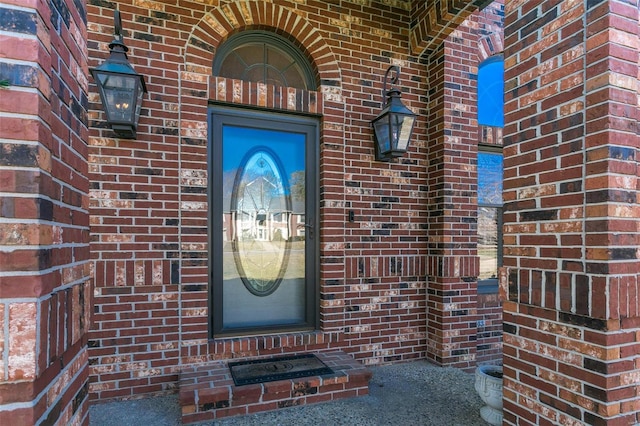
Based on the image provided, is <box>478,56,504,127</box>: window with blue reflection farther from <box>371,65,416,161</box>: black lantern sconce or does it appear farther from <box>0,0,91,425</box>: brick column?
<box>0,0,91,425</box>: brick column

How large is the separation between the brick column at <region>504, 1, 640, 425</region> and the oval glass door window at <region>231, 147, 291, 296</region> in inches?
77.6

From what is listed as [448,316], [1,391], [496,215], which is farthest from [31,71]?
[496,215]

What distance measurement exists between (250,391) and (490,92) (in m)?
4.01

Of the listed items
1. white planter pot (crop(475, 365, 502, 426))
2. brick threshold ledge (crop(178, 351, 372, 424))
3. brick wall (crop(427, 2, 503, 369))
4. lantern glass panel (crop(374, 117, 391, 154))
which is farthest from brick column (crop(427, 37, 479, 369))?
brick threshold ledge (crop(178, 351, 372, 424))

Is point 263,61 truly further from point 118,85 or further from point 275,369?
point 275,369

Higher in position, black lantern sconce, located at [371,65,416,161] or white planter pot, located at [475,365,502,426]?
black lantern sconce, located at [371,65,416,161]

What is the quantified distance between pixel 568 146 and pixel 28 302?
7.37ft

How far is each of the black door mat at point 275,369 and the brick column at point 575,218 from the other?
1.43 meters

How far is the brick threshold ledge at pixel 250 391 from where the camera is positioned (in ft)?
8.04

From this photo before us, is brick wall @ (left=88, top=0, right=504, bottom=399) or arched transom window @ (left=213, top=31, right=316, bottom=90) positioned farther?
arched transom window @ (left=213, top=31, right=316, bottom=90)

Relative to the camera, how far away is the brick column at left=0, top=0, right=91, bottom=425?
2.85ft

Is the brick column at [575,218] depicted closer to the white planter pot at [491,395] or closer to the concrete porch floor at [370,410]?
the white planter pot at [491,395]

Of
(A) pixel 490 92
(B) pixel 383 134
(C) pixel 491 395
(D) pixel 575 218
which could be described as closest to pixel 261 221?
(B) pixel 383 134

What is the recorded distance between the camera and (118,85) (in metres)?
2.50
